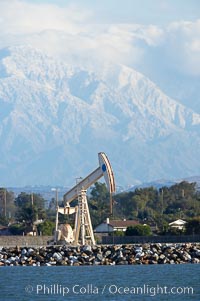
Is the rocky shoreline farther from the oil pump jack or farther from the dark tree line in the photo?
the dark tree line

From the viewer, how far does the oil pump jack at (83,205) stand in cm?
8275

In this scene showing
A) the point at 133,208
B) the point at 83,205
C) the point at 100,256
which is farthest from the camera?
the point at 133,208

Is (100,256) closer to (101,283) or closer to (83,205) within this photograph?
(83,205)

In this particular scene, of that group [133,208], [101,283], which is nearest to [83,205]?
[101,283]

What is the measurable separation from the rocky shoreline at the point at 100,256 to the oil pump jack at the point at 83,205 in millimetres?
7617

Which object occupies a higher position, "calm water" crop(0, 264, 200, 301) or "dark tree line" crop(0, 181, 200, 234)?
"dark tree line" crop(0, 181, 200, 234)

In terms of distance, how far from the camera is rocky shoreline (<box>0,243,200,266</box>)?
2817 inches

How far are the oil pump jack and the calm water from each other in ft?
48.8

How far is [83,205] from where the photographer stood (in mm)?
83625

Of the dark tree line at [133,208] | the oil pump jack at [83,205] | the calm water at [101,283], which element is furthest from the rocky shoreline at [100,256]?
the dark tree line at [133,208]

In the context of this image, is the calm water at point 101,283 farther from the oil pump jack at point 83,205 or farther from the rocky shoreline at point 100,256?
the oil pump jack at point 83,205

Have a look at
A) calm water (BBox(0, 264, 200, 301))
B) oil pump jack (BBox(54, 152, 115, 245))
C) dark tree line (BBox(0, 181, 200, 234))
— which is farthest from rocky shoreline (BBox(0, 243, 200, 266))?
Answer: dark tree line (BBox(0, 181, 200, 234))

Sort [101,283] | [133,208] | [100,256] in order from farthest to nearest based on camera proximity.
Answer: [133,208]
[100,256]
[101,283]

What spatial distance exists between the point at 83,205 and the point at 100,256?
1213 centimetres
